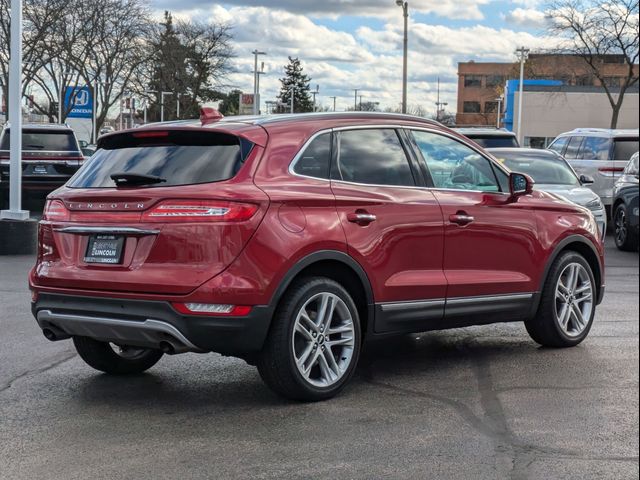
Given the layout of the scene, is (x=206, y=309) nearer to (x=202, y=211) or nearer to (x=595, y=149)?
(x=202, y=211)

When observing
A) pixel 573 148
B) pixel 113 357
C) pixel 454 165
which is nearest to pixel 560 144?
pixel 573 148

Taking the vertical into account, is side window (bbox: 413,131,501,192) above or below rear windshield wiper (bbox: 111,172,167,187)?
above

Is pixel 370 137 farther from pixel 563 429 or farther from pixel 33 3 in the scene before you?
pixel 33 3

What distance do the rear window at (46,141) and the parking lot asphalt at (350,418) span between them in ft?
46.9

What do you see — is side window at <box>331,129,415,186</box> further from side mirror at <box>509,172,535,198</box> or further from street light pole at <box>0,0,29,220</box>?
street light pole at <box>0,0,29,220</box>

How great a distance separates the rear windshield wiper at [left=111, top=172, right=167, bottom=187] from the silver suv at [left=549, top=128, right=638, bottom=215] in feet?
46.9

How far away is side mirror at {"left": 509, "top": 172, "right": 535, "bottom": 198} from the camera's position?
7.06 m

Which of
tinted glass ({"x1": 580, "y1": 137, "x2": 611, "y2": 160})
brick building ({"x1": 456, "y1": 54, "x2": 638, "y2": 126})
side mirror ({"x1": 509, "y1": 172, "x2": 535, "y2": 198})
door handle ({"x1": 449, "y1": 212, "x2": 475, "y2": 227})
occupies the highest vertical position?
brick building ({"x1": 456, "y1": 54, "x2": 638, "y2": 126})

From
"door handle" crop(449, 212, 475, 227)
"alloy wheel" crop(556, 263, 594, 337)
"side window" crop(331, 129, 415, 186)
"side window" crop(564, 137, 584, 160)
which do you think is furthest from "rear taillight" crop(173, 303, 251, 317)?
"side window" crop(564, 137, 584, 160)

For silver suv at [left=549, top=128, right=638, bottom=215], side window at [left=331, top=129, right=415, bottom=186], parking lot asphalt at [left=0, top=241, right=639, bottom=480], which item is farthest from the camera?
silver suv at [left=549, top=128, right=638, bottom=215]

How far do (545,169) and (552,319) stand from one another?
7.72 meters

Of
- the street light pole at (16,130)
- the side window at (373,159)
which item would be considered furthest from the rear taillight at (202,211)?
the street light pole at (16,130)

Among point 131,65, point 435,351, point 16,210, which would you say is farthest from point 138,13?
point 435,351

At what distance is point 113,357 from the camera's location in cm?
663
